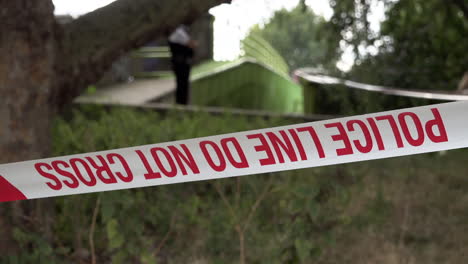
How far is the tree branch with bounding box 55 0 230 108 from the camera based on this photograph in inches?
154

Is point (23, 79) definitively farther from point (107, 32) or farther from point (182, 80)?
point (182, 80)

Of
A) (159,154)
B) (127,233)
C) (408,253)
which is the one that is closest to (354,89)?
(408,253)

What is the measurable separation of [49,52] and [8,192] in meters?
1.03

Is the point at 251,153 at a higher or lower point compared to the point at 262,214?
higher

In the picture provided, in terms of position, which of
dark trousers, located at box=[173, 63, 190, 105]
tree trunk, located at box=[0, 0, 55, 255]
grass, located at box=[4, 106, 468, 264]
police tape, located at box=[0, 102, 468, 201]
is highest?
dark trousers, located at box=[173, 63, 190, 105]

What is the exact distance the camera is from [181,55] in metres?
10.0

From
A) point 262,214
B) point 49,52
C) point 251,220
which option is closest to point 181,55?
point 262,214

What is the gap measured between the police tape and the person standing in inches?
277

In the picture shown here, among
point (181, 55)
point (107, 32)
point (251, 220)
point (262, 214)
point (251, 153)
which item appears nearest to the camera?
point (251, 153)

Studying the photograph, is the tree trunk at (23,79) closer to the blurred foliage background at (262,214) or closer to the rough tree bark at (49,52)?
the rough tree bark at (49,52)

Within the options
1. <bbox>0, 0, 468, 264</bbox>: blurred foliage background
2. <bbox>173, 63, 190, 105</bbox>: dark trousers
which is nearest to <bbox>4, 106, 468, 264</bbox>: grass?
<bbox>0, 0, 468, 264</bbox>: blurred foliage background

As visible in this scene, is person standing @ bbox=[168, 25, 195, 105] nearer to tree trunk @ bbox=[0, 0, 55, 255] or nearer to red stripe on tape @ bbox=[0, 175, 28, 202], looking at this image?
tree trunk @ bbox=[0, 0, 55, 255]

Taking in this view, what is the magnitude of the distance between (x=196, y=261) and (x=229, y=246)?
0.74 ft

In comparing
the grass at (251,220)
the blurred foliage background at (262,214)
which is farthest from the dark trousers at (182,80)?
the grass at (251,220)
